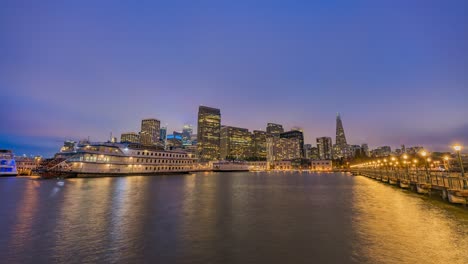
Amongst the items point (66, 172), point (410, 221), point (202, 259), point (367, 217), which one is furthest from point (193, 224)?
point (66, 172)

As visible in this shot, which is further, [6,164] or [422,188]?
[6,164]

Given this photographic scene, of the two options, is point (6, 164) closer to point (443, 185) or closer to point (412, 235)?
point (412, 235)

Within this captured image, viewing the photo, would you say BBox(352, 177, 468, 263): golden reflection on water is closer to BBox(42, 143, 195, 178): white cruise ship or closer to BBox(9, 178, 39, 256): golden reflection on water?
BBox(9, 178, 39, 256): golden reflection on water

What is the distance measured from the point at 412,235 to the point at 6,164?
14156cm

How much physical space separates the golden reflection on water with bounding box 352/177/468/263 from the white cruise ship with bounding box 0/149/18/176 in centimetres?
13523

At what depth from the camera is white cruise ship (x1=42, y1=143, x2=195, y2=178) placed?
7888cm

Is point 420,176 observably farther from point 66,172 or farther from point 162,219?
point 66,172

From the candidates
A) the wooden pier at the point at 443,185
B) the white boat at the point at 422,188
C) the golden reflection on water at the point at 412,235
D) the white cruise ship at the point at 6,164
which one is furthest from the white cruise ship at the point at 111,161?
the wooden pier at the point at 443,185

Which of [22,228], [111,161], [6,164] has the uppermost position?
[111,161]

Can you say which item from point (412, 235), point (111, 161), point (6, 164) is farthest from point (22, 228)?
point (6, 164)

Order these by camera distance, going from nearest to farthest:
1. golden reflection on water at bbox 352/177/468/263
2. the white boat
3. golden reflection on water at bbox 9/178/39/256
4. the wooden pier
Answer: golden reflection on water at bbox 352/177/468/263 → golden reflection on water at bbox 9/178/39/256 → the wooden pier → the white boat

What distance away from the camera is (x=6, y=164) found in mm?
103312

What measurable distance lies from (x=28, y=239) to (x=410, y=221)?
86.1 ft

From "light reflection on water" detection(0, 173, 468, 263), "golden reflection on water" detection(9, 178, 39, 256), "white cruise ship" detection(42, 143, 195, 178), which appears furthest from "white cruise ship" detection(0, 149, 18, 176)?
"light reflection on water" detection(0, 173, 468, 263)
